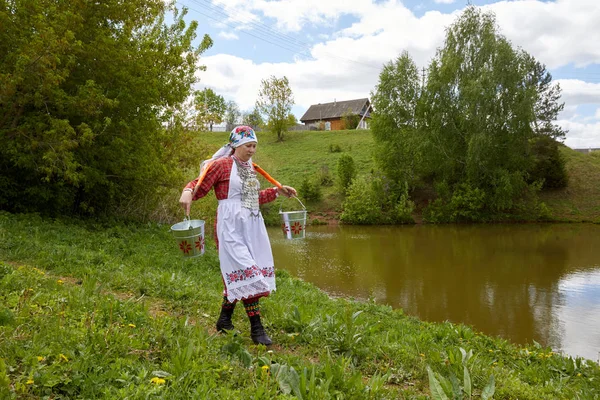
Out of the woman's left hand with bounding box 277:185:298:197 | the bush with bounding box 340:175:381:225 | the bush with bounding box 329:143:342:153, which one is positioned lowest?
the bush with bounding box 340:175:381:225

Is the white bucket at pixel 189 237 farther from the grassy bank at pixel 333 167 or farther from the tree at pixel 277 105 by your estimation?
the tree at pixel 277 105

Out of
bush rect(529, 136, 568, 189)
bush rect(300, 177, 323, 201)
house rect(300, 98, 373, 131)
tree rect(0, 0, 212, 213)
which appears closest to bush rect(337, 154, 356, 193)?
bush rect(300, 177, 323, 201)

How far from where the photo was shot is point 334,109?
6638cm

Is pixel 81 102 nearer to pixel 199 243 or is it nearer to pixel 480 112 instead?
pixel 199 243

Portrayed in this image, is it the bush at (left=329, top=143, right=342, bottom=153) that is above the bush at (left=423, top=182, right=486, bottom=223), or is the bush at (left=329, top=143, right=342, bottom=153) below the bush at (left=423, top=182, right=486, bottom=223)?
above

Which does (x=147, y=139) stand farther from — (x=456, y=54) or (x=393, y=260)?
(x=456, y=54)

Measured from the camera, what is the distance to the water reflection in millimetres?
9789

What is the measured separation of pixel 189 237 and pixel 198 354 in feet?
4.41

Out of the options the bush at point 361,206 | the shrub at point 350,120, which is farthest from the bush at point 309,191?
the shrub at point 350,120

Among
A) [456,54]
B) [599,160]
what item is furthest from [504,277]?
[599,160]

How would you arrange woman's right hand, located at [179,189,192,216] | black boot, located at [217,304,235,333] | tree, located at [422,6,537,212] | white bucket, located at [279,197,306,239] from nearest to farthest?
1. woman's right hand, located at [179,189,192,216]
2. black boot, located at [217,304,235,333]
3. white bucket, located at [279,197,306,239]
4. tree, located at [422,6,537,212]

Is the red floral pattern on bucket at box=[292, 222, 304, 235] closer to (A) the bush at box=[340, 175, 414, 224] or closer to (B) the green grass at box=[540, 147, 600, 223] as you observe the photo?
(A) the bush at box=[340, 175, 414, 224]

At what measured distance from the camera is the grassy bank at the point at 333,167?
29.5 meters

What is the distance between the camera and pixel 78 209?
45.1 feet
